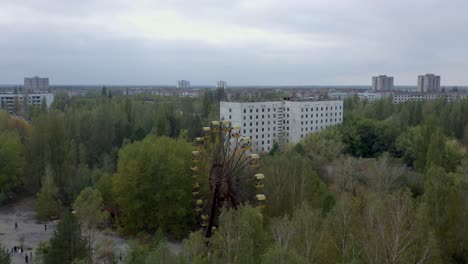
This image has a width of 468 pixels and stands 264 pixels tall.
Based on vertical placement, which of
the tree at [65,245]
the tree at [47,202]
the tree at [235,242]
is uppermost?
the tree at [235,242]

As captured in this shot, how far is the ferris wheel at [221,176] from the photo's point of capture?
2592 cm

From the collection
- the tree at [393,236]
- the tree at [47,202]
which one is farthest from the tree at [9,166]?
the tree at [393,236]

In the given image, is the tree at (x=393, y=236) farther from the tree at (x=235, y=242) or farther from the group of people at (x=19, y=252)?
the group of people at (x=19, y=252)

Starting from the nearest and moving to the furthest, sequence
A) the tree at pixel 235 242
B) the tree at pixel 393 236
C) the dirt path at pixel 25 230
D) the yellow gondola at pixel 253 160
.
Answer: the tree at pixel 235 242, the tree at pixel 393 236, the yellow gondola at pixel 253 160, the dirt path at pixel 25 230

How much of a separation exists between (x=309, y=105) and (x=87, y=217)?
4349cm

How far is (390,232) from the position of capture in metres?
17.1

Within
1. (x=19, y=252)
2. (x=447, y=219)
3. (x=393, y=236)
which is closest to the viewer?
(x=393, y=236)

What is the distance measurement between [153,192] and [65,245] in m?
12.4

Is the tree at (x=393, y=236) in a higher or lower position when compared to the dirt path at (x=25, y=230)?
higher

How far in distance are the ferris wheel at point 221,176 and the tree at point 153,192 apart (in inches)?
48.2

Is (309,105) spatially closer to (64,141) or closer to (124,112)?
(124,112)

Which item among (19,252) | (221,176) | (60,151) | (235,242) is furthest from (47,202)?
(235,242)

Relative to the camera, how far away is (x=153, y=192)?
108ft

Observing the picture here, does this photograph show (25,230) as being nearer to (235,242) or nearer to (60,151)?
(60,151)
